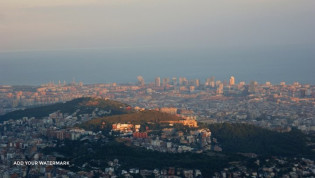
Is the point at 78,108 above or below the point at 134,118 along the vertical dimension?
above

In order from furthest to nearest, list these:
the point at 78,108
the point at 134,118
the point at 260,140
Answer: the point at 78,108 → the point at 134,118 → the point at 260,140

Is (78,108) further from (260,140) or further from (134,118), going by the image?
(260,140)

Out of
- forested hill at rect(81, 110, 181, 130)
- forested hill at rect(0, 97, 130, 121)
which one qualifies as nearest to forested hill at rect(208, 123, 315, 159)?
forested hill at rect(81, 110, 181, 130)

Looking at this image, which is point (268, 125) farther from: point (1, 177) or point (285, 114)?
point (1, 177)

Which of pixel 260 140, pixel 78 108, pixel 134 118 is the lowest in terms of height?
pixel 260 140

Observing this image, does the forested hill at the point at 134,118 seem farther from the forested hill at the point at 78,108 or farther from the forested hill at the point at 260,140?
the forested hill at the point at 260,140

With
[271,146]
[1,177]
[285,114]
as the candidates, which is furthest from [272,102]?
[1,177]

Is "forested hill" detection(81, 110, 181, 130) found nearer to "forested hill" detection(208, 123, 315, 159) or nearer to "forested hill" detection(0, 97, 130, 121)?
"forested hill" detection(0, 97, 130, 121)

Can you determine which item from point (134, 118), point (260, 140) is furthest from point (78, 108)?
point (260, 140)
